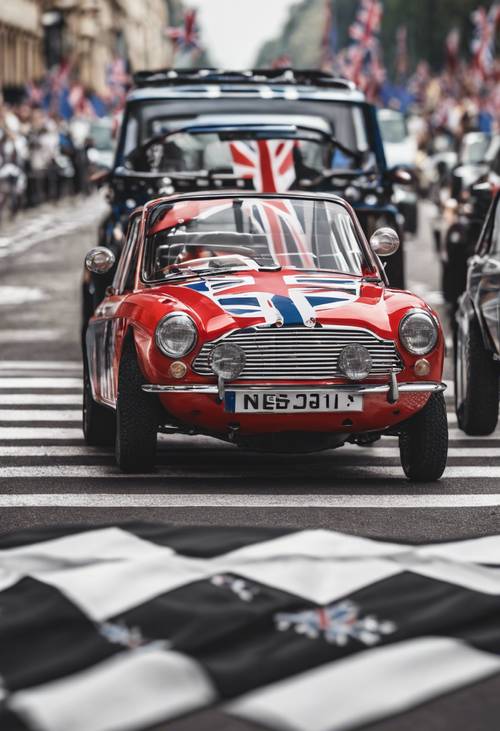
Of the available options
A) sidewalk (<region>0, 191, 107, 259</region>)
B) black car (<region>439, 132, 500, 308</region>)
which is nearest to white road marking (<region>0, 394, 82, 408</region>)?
black car (<region>439, 132, 500, 308</region>)

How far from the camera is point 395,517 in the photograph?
8.03 meters

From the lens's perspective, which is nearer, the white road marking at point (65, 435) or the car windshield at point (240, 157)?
the white road marking at point (65, 435)

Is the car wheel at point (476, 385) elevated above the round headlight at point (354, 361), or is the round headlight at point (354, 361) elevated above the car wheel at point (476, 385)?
the round headlight at point (354, 361)

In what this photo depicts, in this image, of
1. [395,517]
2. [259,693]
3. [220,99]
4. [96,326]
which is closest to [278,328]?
[395,517]

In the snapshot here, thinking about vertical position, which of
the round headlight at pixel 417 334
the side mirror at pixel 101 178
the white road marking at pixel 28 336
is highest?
the side mirror at pixel 101 178

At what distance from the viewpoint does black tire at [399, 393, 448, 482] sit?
8.98 m

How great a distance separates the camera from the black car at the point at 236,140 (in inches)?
535

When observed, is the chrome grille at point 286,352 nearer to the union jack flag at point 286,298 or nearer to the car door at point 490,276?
the union jack flag at point 286,298

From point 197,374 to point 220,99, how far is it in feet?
20.3

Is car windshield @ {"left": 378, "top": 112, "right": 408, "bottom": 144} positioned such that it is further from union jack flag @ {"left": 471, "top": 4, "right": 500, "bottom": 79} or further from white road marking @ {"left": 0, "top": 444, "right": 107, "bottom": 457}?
white road marking @ {"left": 0, "top": 444, "right": 107, "bottom": 457}

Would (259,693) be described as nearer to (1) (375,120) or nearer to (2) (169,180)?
(2) (169,180)

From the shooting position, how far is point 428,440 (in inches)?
353

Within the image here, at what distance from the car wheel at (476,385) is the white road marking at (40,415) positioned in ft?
7.68

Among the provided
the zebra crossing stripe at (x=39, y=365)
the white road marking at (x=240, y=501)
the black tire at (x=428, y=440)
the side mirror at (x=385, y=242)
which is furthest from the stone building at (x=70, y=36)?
the white road marking at (x=240, y=501)
